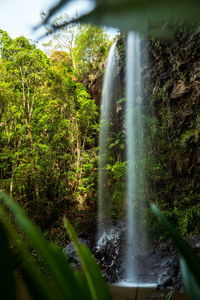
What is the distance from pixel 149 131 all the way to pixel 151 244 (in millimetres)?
2618

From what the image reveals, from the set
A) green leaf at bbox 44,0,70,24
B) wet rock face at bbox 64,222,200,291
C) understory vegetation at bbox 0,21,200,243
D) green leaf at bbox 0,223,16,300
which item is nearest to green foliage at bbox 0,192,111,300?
green leaf at bbox 0,223,16,300

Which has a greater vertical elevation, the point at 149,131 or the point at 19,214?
the point at 149,131

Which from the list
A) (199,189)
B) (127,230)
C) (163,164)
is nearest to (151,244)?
(127,230)

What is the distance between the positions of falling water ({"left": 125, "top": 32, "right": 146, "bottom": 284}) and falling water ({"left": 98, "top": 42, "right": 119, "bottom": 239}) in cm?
57

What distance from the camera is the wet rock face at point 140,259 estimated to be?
314 centimetres

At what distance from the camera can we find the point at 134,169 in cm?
532

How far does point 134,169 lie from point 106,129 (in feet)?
6.00

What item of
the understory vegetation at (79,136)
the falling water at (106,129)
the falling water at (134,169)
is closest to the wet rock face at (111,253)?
the falling water at (134,169)

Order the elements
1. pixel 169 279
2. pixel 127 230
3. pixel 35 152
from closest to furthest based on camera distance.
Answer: pixel 169 279 → pixel 127 230 → pixel 35 152

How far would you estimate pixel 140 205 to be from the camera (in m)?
4.96

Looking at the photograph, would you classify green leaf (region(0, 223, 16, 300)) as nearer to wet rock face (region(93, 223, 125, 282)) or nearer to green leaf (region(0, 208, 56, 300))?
green leaf (region(0, 208, 56, 300))

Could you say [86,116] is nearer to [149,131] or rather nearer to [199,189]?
[149,131]

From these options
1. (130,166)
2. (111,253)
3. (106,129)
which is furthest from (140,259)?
(106,129)

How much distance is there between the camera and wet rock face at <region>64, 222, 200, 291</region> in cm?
314
